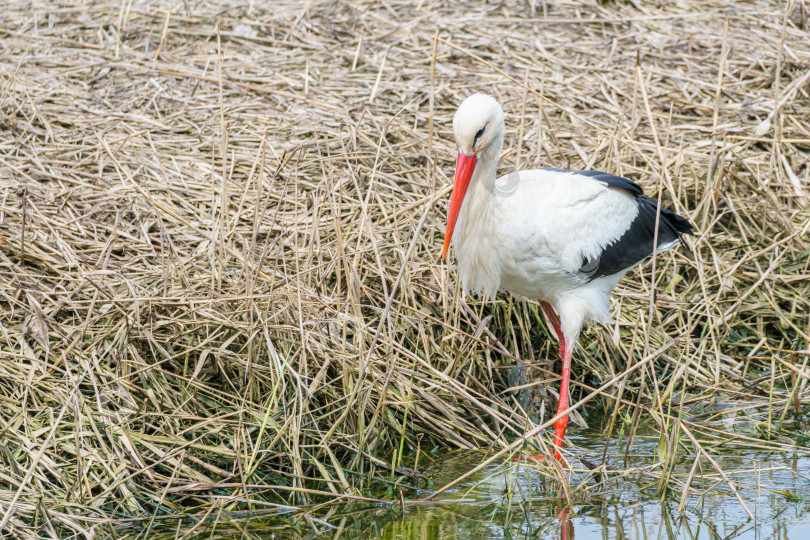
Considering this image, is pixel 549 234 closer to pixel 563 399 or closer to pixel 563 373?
pixel 563 373

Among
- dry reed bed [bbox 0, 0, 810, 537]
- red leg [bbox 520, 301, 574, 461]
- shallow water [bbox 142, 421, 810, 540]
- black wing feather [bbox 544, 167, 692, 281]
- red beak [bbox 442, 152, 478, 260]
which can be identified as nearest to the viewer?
shallow water [bbox 142, 421, 810, 540]

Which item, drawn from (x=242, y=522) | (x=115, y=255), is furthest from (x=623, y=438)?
(x=115, y=255)

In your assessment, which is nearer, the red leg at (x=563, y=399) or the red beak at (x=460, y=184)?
the red beak at (x=460, y=184)

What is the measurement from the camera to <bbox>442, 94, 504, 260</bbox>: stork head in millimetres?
4031

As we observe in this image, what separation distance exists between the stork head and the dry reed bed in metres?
0.35

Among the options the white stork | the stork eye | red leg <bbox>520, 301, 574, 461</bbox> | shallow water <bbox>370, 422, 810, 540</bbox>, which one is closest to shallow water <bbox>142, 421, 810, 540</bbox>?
shallow water <bbox>370, 422, 810, 540</bbox>

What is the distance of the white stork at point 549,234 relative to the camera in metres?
4.33

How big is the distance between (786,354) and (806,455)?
3.50 ft

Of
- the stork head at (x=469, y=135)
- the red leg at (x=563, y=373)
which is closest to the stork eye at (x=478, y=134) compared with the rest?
the stork head at (x=469, y=135)

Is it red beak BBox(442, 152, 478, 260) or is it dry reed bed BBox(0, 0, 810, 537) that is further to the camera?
red beak BBox(442, 152, 478, 260)

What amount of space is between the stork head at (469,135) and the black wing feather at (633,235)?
76cm

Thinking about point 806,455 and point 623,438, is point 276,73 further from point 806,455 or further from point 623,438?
point 806,455

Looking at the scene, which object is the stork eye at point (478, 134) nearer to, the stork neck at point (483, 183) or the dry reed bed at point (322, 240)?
the stork neck at point (483, 183)

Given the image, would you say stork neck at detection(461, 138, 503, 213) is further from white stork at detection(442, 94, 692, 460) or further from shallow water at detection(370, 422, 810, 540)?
shallow water at detection(370, 422, 810, 540)
